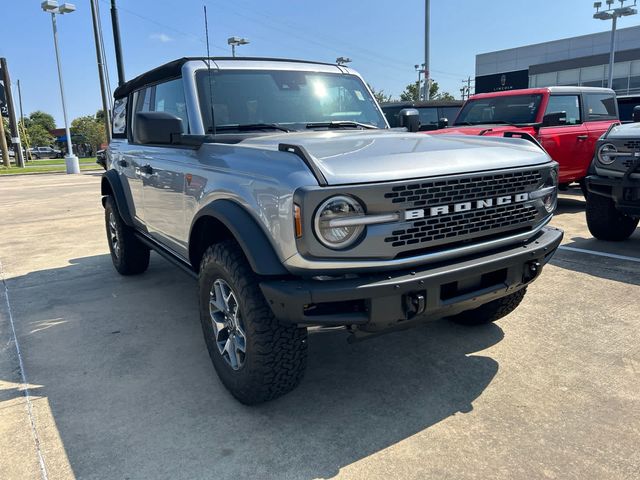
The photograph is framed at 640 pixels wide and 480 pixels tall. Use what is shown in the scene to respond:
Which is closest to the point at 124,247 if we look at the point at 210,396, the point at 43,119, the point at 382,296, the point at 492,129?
the point at 210,396

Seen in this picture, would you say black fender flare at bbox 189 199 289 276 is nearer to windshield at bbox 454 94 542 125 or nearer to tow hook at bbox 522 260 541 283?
tow hook at bbox 522 260 541 283

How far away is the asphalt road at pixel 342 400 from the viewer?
2256mm

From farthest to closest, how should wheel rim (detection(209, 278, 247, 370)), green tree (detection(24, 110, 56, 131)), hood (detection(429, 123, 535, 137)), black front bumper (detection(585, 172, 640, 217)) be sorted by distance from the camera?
green tree (detection(24, 110, 56, 131)), hood (detection(429, 123, 535, 137)), black front bumper (detection(585, 172, 640, 217)), wheel rim (detection(209, 278, 247, 370))

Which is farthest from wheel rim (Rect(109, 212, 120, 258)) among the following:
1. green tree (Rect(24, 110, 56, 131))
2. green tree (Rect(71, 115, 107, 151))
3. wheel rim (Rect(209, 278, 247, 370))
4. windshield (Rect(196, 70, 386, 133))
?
green tree (Rect(24, 110, 56, 131))

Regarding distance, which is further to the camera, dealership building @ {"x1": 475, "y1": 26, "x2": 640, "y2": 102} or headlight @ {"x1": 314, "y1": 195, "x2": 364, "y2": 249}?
dealership building @ {"x1": 475, "y1": 26, "x2": 640, "y2": 102}

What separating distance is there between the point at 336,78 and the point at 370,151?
1.63m

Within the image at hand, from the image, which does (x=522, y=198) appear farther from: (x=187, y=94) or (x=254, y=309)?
(x=187, y=94)

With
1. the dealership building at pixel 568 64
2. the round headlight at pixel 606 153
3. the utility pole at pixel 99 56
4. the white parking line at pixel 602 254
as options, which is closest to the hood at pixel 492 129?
the round headlight at pixel 606 153

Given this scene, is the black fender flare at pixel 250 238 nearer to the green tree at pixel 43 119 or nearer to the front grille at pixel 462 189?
the front grille at pixel 462 189

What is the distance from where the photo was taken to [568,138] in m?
8.08

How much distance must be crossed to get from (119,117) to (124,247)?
137cm

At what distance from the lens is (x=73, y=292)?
4.84 m

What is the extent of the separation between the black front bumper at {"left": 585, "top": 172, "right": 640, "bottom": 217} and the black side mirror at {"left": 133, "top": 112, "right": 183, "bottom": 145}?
4.36m

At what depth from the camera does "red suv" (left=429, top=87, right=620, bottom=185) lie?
25.8 feet
